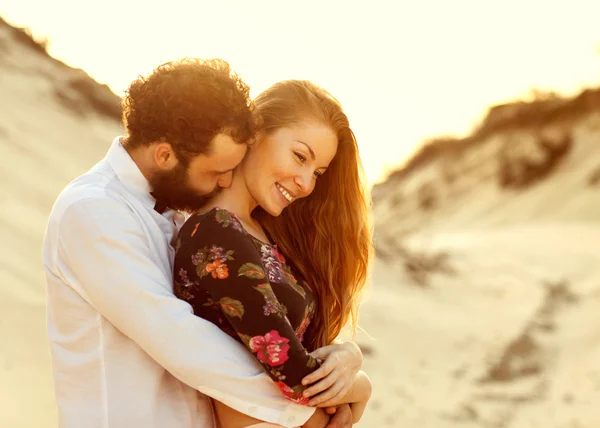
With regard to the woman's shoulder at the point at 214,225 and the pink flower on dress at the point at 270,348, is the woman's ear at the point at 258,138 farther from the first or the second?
the pink flower on dress at the point at 270,348

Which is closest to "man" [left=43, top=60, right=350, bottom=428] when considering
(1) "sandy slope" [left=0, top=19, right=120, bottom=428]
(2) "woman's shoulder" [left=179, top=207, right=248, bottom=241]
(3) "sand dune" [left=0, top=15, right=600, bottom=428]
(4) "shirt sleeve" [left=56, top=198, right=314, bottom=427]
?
(4) "shirt sleeve" [left=56, top=198, right=314, bottom=427]

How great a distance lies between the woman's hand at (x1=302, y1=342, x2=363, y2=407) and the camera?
9.29ft

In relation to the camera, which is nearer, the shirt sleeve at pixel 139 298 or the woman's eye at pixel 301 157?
the shirt sleeve at pixel 139 298

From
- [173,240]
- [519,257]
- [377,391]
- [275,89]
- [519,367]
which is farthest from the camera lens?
[519,257]

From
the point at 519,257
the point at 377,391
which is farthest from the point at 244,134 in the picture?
the point at 519,257

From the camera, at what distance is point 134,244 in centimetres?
267

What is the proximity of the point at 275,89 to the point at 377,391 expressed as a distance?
6.66 m

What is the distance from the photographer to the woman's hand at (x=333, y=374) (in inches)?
111

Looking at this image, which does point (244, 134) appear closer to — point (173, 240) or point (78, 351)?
point (173, 240)

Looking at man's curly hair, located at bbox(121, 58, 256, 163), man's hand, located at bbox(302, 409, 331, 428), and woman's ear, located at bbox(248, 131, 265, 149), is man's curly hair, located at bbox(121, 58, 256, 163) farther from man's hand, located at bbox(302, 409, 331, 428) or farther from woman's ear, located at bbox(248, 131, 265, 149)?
man's hand, located at bbox(302, 409, 331, 428)

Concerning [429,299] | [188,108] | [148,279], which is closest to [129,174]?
[188,108]

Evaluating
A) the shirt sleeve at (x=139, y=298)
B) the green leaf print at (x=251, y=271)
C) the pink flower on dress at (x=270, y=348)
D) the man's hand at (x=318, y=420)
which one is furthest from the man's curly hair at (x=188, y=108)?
the man's hand at (x=318, y=420)

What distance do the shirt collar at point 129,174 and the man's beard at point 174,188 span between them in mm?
31

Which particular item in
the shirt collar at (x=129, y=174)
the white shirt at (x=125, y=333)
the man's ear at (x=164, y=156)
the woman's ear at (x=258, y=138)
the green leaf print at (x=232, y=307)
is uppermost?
the woman's ear at (x=258, y=138)
